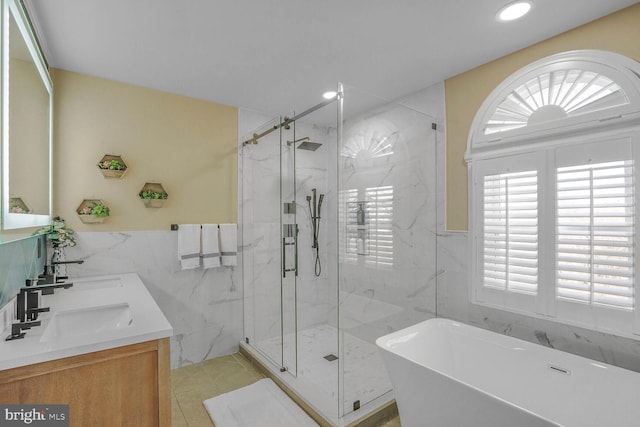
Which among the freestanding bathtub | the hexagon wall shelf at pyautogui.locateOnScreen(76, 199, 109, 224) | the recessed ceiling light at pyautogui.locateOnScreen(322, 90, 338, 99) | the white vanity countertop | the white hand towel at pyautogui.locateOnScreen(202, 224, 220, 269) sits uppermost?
the recessed ceiling light at pyautogui.locateOnScreen(322, 90, 338, 99)

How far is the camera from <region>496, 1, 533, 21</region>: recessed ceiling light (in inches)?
66.9

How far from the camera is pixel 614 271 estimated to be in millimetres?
1722

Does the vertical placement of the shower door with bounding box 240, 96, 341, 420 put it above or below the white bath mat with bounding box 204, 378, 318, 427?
above

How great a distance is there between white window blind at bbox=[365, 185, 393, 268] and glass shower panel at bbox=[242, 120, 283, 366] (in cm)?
88

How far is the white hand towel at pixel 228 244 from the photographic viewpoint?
10.0ft

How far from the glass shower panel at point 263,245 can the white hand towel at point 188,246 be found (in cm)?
49

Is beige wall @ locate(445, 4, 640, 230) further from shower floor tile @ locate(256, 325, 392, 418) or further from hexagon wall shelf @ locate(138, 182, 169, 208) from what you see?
hexagon wall shelf @ locate(138, 182, 169, 208)

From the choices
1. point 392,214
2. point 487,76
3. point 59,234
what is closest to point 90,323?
point 59,234

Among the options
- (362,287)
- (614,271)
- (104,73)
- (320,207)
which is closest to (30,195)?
(104,73)

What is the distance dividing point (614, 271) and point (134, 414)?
2537 mm

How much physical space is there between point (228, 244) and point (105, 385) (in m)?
1.85

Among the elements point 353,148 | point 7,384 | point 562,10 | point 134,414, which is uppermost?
point 562,10

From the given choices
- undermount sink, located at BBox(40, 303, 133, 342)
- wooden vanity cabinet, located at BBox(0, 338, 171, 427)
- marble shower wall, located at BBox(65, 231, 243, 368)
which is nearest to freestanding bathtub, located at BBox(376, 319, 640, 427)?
wooden vanity cabinet, located at BBox(0, 338, 171, 427)

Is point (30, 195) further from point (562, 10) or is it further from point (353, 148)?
point (562, 10)
